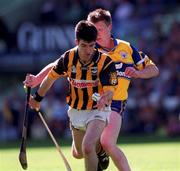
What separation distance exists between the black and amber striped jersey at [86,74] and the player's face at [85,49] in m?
0.10

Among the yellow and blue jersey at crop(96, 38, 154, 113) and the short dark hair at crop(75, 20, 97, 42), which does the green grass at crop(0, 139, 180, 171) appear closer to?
the yellow and blue jersey at crop(96, 38, 154, 113)

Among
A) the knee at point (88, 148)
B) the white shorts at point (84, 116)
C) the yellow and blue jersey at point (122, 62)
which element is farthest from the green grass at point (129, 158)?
the knee at point (88, 148)

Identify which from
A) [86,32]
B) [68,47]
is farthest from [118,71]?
[68,47]

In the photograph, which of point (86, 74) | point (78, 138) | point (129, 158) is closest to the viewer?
point (86, 74)

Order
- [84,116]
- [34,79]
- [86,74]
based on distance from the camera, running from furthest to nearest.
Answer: [34,79] → [84,116] → [86,74]

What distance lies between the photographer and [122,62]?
11.0m

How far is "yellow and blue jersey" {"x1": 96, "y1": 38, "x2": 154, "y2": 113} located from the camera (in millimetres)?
10938

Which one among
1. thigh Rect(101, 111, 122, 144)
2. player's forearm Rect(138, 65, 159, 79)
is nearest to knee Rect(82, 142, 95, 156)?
thigh Rect(101, 111, 122, 144)

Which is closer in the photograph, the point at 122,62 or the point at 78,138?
the point at 78,138

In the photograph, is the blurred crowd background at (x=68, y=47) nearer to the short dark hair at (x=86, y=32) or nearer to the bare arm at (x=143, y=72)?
the bare arm at (x=143, y=72)

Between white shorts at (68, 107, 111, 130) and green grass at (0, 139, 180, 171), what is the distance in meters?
3.13

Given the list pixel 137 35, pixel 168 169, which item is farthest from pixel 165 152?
pixel 137 35

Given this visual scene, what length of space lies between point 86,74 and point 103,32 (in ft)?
3.06

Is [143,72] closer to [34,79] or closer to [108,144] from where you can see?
[108,144]
